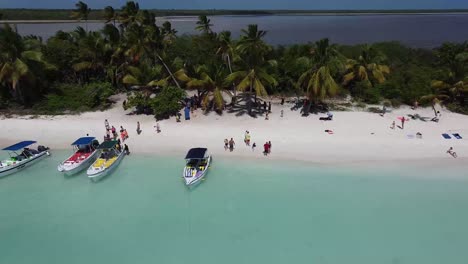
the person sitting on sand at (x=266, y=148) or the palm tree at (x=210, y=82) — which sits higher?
the palm tree at (x=210, y=82)

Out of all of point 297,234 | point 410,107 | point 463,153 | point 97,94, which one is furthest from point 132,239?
point 410,107

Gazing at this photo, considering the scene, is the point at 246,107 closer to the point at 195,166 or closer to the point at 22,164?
the point at 195,166

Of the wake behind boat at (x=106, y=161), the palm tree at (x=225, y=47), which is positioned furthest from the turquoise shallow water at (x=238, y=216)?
the palm tree at (x=225, y=47)

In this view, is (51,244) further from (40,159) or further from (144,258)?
(40,159)

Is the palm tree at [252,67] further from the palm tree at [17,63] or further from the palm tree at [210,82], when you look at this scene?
the palm tree at [17,63]

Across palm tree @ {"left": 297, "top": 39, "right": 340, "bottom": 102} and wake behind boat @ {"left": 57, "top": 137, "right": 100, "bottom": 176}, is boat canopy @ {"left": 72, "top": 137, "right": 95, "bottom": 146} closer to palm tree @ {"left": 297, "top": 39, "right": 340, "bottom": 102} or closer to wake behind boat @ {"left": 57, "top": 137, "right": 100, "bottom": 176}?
wake behind boat @ {"left": 57, "top": 137, "right": 100, "bottom": 176}

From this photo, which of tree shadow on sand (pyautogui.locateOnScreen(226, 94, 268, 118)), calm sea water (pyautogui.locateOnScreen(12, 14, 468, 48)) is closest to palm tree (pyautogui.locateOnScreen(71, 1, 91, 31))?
tree shadow on sand (pyautogui.locateOnScreen(226, 94, 268, 118))

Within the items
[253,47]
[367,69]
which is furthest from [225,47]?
[367,69]
